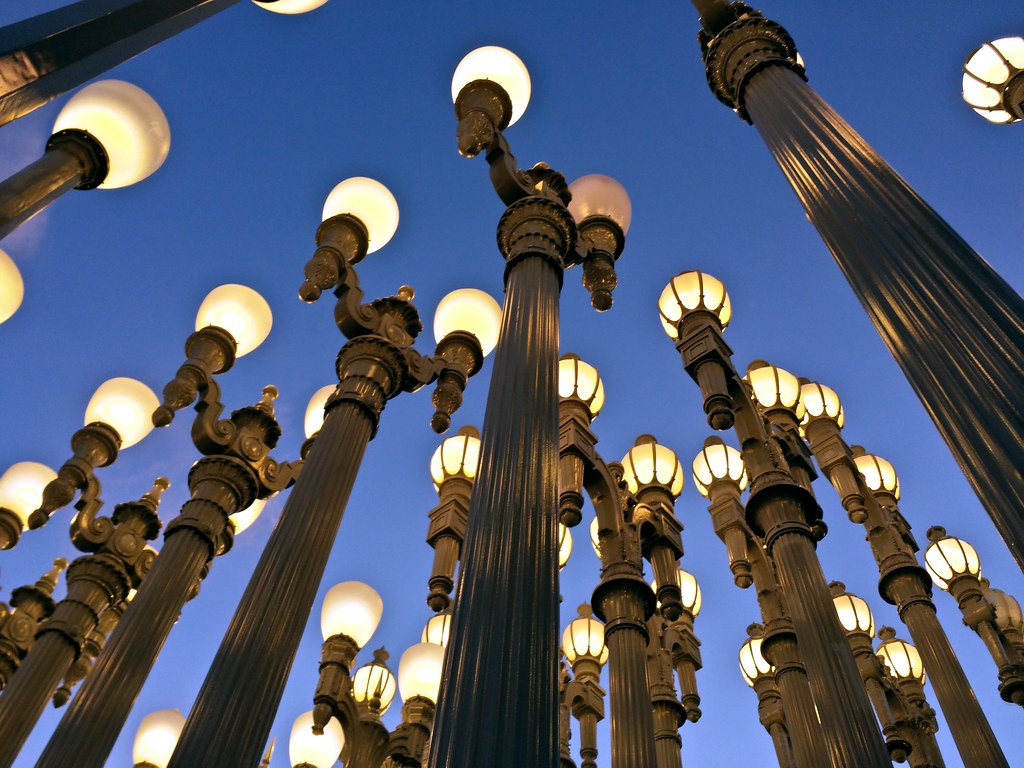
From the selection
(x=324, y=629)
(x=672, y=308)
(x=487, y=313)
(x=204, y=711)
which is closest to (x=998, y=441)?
(x=204, y=711)

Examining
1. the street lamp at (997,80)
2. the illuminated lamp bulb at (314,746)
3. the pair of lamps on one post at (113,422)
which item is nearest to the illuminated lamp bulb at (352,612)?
the pair of lamps on one post at (113,422)

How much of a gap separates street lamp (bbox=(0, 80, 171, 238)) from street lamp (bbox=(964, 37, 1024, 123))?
6.77 metres

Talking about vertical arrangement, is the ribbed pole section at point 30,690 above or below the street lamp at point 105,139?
below

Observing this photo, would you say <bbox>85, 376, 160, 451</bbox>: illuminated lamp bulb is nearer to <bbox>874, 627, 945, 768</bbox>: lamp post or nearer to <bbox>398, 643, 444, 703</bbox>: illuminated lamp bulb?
<bbox>398, 643, 444, 703</bbox>: illuminated lamp bulb

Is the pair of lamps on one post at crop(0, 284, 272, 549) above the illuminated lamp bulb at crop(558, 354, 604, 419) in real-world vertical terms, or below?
below

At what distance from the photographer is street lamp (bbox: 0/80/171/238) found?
5180 mm

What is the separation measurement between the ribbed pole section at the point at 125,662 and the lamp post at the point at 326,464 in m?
1.21

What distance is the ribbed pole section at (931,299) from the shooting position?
334cm

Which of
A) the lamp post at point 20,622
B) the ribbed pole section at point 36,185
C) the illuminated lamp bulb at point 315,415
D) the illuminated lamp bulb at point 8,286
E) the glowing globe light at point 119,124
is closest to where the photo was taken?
the ribbed pole section at point 36,185

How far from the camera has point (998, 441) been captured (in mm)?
3322

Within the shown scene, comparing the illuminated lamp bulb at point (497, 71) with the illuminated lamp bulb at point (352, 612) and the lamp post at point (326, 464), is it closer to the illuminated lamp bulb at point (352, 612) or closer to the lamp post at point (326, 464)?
the lamp post at point (326, 464)

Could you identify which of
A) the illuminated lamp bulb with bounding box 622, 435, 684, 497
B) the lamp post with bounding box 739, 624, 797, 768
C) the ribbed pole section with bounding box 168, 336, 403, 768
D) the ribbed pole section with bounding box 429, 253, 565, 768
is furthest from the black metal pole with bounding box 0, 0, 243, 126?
the lamp post with bounding box 739, 624, 797, 768

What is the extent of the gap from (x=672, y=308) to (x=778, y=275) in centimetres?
2199

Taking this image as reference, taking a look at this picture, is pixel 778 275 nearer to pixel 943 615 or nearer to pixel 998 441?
pixel 943 615
